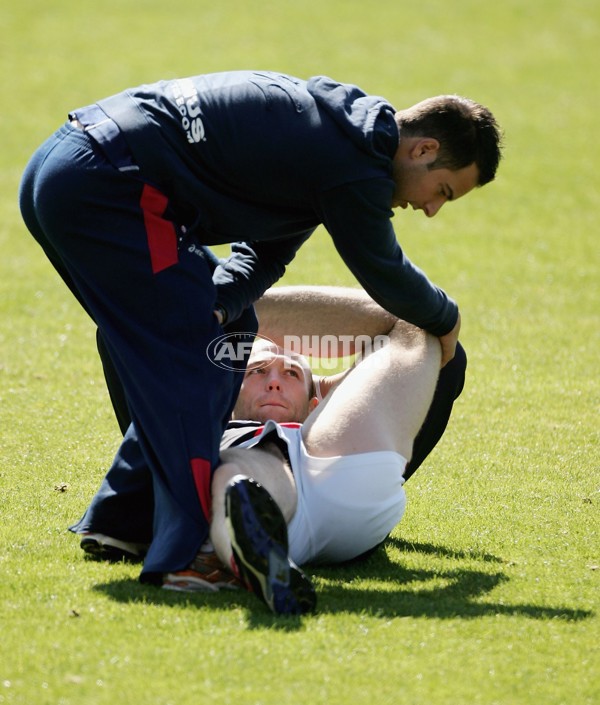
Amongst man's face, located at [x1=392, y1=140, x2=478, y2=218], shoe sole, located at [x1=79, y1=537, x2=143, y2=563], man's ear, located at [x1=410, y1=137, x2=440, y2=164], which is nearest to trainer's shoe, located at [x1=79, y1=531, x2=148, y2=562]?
shoe sole, located at [x1=79, y1=537, x2=143, y2=563]

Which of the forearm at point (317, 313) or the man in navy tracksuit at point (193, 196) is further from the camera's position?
the forearm at point (317, 313)

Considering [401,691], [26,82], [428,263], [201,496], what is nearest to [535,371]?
[428,263]

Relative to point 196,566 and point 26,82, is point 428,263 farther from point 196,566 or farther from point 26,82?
point 26,82

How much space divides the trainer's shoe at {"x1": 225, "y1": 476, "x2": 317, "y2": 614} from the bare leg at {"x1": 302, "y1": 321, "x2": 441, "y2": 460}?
0.63m

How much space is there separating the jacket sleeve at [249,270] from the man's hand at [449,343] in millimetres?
677

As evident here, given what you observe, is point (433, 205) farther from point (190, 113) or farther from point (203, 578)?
point (203, 578)

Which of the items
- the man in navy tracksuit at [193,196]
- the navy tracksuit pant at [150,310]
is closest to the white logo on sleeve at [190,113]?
the man in navy tracksuit at [193,196]

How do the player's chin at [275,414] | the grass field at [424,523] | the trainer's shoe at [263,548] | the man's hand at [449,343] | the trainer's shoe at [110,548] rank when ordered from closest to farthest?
the grass field at [424,523], the trainer's shoe at [263,548], the trainer's shoe at [110,548], the man's hand at [449,343], the player's chin at [275,414]

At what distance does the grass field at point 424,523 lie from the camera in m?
3.33

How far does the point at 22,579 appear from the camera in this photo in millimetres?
4020

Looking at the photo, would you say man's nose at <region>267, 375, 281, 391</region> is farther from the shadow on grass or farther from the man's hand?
the shadow on grass

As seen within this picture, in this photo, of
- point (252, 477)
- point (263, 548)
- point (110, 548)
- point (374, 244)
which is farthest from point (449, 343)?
point (110, 548)

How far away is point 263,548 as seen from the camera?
363 centimetres

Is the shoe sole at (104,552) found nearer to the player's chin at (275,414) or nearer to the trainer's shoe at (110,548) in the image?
the trainer's shoe at (110,548)
